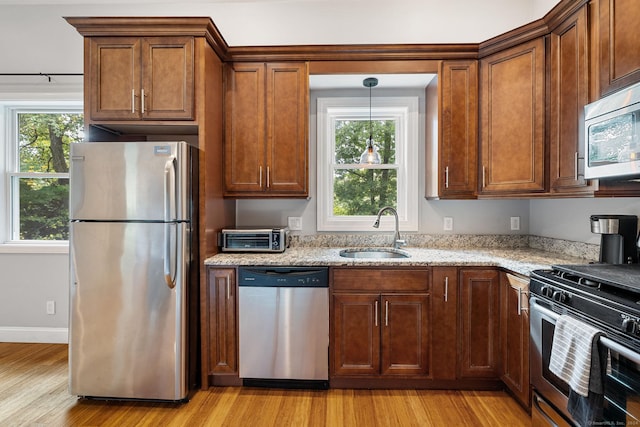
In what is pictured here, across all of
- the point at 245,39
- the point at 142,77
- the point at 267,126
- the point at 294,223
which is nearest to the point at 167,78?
the point at 142,77

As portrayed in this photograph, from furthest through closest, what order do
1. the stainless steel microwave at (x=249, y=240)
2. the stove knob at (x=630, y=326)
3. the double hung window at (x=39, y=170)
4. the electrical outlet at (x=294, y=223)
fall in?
the double hung window at (x=39, y=170)
the electrical outlet at (x=294, y=223)
the stainless steel microwave at (x=249, y=240)
the stove knob at (x=630, y=326)

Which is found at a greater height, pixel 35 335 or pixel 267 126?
pixel 267 126

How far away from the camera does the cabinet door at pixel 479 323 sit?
2260 millimetres

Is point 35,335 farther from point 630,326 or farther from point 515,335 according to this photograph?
point 630,326

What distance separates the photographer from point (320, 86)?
2922mm

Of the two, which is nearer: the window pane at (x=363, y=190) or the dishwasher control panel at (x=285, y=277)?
the dishwasher control panel at (x=285, y=277)

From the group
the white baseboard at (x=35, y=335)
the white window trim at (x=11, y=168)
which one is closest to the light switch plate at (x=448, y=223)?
the white window trim at (x=11, y=168)

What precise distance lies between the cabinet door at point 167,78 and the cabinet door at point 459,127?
1.87 m

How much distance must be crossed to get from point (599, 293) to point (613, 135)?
30.7 inches

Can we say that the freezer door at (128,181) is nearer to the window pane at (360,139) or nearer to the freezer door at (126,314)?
the freezer door at (126,314)

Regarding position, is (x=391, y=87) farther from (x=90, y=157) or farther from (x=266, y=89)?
(x=90, y=157)

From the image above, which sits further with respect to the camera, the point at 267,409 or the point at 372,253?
the point at 372,253

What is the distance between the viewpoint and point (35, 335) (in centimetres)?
304

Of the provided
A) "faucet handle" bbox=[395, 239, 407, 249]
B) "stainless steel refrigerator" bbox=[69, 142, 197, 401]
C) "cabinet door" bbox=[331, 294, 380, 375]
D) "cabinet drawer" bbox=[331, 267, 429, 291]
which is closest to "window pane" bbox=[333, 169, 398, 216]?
"faucet handle" bbox=[395, 239, 407, 249]
